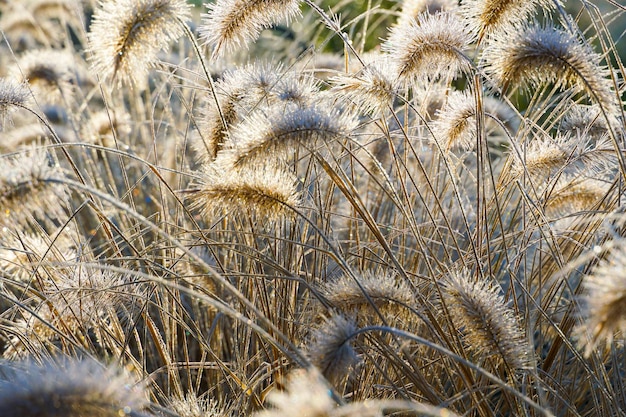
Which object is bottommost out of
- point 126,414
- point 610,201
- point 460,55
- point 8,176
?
point 126,414

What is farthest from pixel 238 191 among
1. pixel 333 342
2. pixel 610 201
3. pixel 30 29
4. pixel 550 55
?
pixel 30 29

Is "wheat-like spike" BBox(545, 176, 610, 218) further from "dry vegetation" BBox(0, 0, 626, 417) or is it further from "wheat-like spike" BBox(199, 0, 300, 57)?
"wheat-like spike" BBox(199, 0, 300, 57)

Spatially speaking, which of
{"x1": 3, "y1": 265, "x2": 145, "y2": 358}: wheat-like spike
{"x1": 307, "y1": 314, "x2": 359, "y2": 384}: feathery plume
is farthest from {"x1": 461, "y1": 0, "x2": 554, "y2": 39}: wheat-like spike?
{"x1": 3, "y1": 265, "x2": 145, "y2": 358}: wheat-like spike

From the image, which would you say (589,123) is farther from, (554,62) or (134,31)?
(134,31)

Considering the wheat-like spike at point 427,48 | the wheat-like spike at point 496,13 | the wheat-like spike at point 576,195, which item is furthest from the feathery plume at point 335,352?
the wheat-like spike at point 576,195

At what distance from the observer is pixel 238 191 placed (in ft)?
6.37

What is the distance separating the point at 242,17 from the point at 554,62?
112 cm

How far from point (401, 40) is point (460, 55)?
219mm

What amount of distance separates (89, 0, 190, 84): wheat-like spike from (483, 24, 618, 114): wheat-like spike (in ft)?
3.65

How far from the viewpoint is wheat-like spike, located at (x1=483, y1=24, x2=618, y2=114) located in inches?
79.2

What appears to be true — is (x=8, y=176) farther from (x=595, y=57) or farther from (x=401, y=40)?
→ (x=595, y=57)

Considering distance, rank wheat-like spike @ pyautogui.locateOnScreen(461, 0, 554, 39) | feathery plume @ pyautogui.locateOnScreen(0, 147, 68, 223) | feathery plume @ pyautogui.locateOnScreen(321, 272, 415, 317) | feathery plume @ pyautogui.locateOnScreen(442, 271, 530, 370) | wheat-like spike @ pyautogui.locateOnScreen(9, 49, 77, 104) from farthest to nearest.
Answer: wheat-like spike @ pyautogui.locateOnScreen(9, 49, 77, 104)
wheat-like spike @ pyautogui.locateOnScreen(461, 0, 554, 39)
feathery plume @ pyautogui.locateOnScreen(321, 272, 415, 317)
feathery plume @ pyautogui.locateOnScreen(442, 271, 530, 370)
feathery plume @ pyautogui.locateOnScreen(0, 147, 68, 223)

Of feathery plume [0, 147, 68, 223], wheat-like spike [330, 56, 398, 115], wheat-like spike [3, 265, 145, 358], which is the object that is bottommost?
wheat-like spike [3, 265, 145, 358]

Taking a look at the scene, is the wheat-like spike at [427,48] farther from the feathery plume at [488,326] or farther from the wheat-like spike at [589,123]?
Result: the feathery plume at [488,326]
